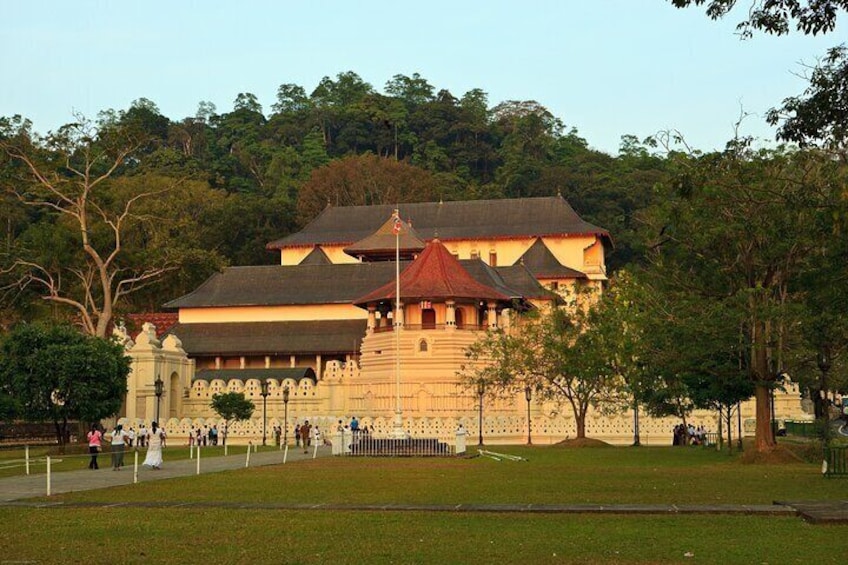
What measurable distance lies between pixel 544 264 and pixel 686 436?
132 feet

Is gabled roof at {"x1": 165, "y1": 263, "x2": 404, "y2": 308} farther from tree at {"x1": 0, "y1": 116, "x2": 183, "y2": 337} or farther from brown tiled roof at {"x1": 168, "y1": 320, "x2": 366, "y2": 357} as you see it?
tree at {"x1": 0, "y1": 116, "x2": 183, "y2": 337}

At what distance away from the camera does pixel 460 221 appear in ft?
329

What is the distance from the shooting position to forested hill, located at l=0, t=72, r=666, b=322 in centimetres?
7840

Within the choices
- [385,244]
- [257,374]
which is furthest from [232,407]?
[385,244]

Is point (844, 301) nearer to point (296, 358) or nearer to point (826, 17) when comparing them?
point (826, 17)

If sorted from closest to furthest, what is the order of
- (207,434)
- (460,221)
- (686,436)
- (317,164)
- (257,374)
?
1. (686,436)
2. (207,434)
3. (257,374)
4. (460,221)
5. (317,164)

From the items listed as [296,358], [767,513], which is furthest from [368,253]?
[767,513]

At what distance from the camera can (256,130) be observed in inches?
6708

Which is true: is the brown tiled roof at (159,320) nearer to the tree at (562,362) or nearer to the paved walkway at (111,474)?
the tree at (562,362)

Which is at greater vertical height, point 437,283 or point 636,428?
point 437,283

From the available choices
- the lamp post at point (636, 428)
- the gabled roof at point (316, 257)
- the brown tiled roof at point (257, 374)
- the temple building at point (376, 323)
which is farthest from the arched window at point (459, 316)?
the gabled roof at point (316, 257)

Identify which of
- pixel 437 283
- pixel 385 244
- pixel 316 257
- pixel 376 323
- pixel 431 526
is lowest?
pixel 431 526

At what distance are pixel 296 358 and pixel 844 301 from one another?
50.1m

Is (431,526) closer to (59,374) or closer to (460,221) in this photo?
(59,374)
